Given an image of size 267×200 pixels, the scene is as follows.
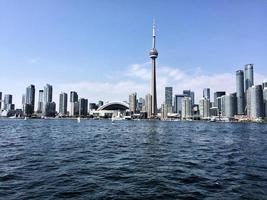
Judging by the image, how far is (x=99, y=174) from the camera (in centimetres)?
2584

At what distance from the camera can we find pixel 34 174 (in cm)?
2548

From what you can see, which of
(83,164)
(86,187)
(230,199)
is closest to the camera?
(230,199)

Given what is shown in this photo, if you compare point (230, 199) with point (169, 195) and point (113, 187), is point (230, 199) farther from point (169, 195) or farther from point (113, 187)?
point (113, 187)

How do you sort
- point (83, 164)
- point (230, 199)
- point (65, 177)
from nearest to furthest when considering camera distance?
point (230, 199) → point (65, 177) → point (83, 164)

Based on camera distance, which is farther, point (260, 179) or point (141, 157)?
point (141, 157)

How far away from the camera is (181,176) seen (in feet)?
83.9

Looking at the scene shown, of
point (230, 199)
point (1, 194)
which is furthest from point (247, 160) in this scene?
point (1, 194)

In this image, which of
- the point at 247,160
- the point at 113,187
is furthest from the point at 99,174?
the point at 247,160

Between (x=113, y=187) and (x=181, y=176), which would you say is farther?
(x=181, y=176)

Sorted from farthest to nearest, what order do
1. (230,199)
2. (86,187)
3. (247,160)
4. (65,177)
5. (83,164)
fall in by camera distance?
1. (247,160)
2. (83,164)
3. (65,177)
4. (86,187)
5. (230,199)

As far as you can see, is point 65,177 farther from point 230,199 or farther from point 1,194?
point 230,199

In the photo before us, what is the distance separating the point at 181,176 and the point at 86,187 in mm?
9472

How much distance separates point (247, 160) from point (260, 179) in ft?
38.8

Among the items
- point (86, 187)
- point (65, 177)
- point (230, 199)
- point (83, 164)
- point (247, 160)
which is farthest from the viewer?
point (247, 160)
